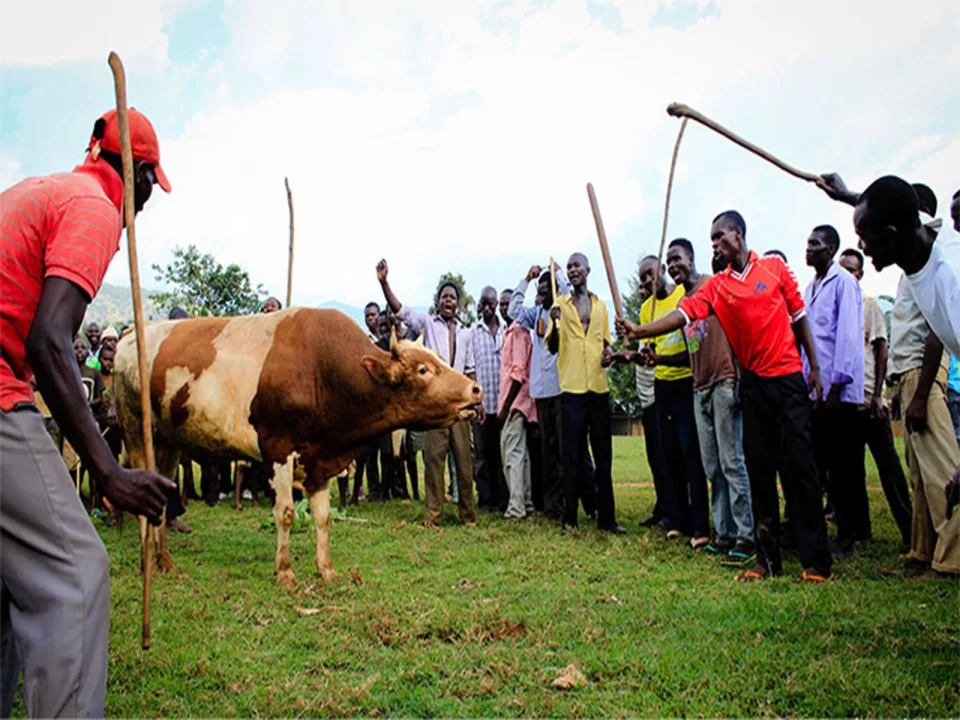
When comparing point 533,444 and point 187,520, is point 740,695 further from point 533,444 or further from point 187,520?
point 187,520

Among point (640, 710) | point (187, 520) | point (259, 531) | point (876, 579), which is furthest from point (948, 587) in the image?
point (187, 520)

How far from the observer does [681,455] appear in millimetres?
8617

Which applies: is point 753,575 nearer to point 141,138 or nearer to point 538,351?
point 538,351

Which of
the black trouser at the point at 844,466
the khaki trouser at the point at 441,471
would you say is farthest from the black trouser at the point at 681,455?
the khaki trouser at the point at 441,471

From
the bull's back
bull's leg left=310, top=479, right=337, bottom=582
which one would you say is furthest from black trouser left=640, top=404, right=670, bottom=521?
the bull's back

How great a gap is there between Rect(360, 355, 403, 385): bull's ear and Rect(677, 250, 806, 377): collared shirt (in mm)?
2403

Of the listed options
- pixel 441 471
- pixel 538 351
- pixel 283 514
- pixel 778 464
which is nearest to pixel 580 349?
pixel 538 351

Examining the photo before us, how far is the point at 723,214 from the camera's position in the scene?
276 inches

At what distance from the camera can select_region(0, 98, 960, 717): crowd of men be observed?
260 centimetres

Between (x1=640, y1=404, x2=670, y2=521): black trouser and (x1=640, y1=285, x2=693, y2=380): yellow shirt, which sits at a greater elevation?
(x1=640, y1=285, x2=693, y2=380): yellow shirt

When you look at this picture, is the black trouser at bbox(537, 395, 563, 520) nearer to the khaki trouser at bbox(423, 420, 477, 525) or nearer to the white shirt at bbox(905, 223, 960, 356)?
the khaki trouser at bbox(423, 420, 477, 525)

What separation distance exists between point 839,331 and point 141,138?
5.92 m

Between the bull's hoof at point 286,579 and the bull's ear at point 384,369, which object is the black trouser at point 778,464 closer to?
the bull's ear at point 384,369

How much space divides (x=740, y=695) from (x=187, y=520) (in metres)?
8.06
